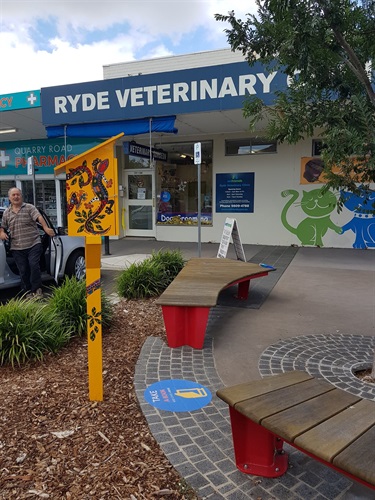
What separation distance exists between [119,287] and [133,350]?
6.64 ft

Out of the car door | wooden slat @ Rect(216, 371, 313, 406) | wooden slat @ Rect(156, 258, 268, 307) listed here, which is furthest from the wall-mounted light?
wooden slat @ Rect(216, 371, 313, 406)

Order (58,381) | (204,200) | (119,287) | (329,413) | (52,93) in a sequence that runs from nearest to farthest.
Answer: (329,413)
(58,381)
(119,287)
(52,93)
(204,200)

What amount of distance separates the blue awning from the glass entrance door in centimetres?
383

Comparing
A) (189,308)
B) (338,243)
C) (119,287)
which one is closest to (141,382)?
(189,308)

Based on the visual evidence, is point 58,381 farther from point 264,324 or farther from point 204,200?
point 204,200

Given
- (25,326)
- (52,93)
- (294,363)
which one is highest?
(52,93)

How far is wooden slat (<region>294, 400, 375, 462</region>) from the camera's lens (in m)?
1.68

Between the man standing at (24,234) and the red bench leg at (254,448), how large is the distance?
4188 millimetres

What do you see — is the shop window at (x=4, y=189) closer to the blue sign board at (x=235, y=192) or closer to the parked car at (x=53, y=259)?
the blue sign board at (x=235, y=192)

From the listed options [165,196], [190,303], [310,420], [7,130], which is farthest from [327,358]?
[7,130]

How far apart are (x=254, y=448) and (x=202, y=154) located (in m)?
10.9

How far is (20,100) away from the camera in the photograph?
32.3 feet

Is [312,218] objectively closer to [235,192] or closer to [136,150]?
[235,192]

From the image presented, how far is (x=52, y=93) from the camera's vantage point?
919cm
